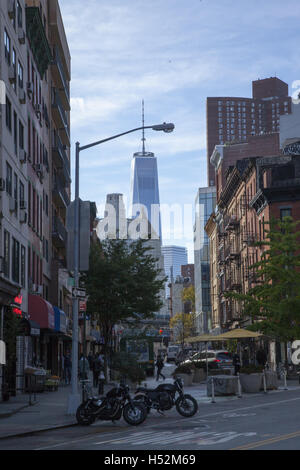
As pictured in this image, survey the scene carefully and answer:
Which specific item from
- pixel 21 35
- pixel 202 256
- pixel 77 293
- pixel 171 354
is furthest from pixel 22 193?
pixel 202 256

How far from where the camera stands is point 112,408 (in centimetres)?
1898

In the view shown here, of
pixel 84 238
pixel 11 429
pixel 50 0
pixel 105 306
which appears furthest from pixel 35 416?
pixel 50 0

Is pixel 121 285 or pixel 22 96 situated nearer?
pixel 22 96

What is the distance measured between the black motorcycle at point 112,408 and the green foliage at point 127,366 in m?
15.1

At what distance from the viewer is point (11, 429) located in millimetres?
18000

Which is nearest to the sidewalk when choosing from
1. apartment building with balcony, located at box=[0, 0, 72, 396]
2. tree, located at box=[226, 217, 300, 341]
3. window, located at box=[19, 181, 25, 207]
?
apartment building with balcony, located at box=[0, 0, 72, 396]

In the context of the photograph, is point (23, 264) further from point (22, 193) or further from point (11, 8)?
point (11, 8)

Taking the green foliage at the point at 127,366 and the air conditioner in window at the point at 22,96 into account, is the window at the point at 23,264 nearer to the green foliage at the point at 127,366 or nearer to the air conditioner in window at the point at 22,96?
the green foliage at the point at 127,366

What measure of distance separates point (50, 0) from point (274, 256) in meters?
23.9

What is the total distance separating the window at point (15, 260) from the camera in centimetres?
3234

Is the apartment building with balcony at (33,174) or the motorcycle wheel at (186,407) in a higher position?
the apartment building with balcony at (33,174)

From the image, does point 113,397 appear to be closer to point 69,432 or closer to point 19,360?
point 69,432

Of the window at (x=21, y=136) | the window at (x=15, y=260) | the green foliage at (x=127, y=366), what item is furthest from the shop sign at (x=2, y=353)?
the window at (x=21, y=136)

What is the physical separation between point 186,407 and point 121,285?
26.2m
